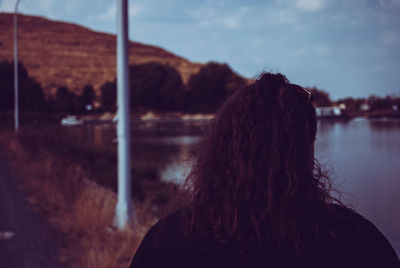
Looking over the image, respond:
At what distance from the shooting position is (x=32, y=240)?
18.8 ft

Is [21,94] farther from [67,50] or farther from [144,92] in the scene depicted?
[67,50]

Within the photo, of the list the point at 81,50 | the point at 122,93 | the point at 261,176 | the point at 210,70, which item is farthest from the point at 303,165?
the point at 81,50

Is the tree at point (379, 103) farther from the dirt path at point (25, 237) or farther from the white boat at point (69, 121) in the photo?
the white boat at point (69, 121)

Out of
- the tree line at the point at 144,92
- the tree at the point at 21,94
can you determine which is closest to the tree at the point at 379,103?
the tree line at the point at 144,92

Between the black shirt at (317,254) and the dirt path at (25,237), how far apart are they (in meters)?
3.99

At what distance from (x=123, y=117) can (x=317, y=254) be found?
4.67 meters

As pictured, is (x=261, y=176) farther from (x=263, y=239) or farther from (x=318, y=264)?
(x=318, y=264)

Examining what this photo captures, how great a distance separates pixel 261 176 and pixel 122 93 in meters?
4.51

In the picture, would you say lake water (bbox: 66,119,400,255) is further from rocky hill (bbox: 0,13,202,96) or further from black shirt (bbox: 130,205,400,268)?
rocky hill (bbox: 0,13,202,96)

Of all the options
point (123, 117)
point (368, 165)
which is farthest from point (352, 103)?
point (123, 117)

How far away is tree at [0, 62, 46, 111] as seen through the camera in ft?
111

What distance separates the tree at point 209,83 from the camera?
48281 mm

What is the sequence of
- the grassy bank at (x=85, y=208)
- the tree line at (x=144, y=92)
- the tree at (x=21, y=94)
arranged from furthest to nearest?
the tree line at (x=144, y=92)
the tree at (x=21, y=94)
the grassy bank at (x=85, y=208)

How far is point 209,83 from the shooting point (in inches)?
2071
